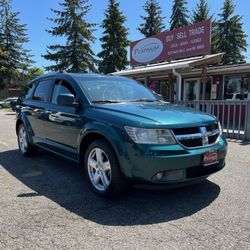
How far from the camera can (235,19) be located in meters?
41.5

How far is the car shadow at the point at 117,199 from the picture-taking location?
364 centimetres

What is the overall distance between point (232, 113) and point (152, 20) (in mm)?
35386

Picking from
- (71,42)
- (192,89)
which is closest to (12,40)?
(71,42)

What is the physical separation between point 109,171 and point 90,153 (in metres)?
0.46

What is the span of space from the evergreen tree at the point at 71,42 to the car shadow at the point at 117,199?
31.5 meters

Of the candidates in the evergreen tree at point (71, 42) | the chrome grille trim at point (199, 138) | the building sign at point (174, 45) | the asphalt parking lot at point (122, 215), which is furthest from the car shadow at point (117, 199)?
the evergreen tree at point (71, 42)

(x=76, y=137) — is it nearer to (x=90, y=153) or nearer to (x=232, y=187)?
(x=90, y=153)

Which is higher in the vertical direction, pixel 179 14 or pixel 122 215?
pixel 179 14

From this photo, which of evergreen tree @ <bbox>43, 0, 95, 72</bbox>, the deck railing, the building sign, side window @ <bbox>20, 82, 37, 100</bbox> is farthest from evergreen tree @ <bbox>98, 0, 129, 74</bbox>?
side window @ <bbox>20, 82, 37, 100</bbox>

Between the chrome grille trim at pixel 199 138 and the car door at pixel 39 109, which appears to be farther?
the car door at pixel 39 109

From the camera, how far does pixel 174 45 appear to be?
630 inches

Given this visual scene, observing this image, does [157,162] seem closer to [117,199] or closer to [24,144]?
[117,199]

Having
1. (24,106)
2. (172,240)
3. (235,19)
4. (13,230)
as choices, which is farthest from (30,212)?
(235,19)

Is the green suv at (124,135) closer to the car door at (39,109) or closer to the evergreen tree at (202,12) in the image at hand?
the car door at (39,109)
